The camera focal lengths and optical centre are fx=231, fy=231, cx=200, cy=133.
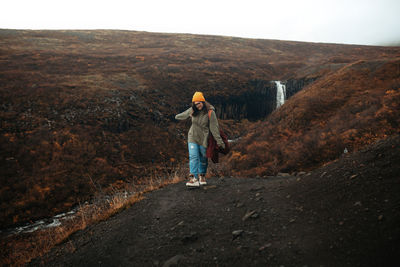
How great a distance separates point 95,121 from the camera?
Result: 13.3 metres

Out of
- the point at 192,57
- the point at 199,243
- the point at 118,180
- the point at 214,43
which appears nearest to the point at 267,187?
the point at 199,243

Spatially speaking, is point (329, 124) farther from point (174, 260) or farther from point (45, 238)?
point (45, 238)

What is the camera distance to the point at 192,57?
29.7m

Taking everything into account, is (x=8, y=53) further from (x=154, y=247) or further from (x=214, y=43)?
(x=214, y=43)

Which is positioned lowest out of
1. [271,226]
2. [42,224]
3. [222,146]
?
[42,224]

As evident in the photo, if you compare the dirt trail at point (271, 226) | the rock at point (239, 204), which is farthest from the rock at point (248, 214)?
the rock at point (239, 204)

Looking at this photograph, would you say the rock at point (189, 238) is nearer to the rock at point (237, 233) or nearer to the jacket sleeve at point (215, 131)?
the rock at point (237, 233)

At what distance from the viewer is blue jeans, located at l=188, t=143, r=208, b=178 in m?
5.86

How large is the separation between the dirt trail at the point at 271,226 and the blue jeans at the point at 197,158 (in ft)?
2.35

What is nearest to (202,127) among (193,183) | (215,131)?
(215,131)

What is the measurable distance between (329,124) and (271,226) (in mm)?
7569

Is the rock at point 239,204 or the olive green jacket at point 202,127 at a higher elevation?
the olive green jacket at point 202,127

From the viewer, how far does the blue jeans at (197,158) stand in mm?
5863

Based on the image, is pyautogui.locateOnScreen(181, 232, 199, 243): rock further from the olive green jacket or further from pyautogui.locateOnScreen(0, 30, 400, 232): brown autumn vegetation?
pyautogui.locateOnScreen(0, 30, 400, 232): brown autumn vegetation
